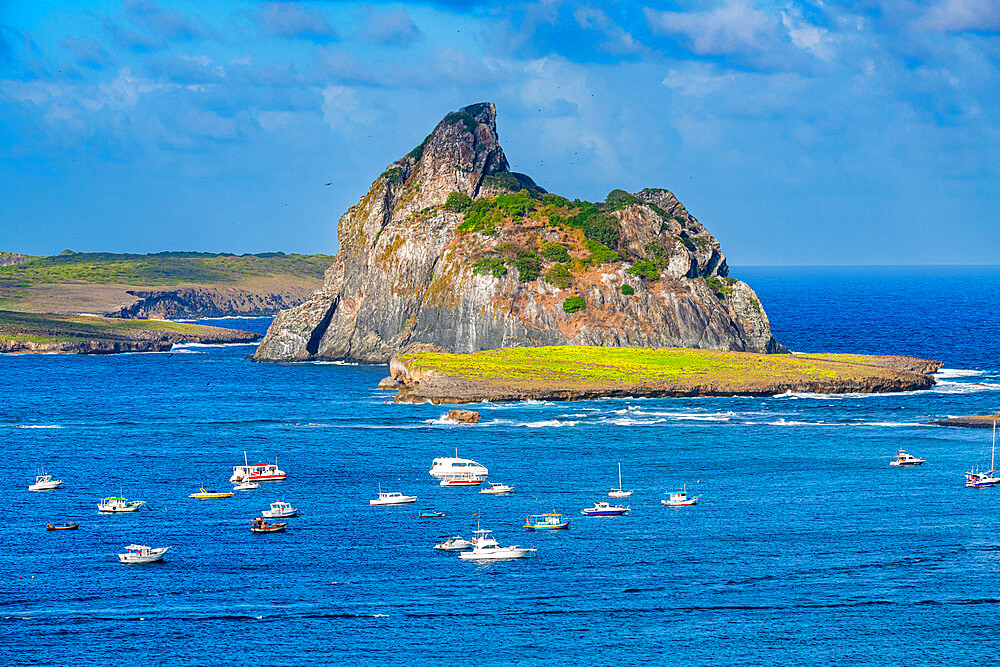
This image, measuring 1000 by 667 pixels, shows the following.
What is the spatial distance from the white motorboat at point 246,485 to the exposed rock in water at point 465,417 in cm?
4781

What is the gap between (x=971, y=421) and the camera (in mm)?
180125

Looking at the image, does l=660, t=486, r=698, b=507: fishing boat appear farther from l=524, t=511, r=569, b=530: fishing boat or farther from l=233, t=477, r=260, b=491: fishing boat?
l=233, t=477, r=260, b=491: fishing boat

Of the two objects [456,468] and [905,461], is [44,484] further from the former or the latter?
[905,461]

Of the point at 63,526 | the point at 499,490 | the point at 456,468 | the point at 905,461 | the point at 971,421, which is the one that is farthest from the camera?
the point at 971,421

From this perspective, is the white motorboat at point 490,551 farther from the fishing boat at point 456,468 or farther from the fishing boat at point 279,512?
the fishing boat at point 456,468

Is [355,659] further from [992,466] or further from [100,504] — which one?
[992,466]

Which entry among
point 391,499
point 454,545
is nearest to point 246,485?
point 391,499

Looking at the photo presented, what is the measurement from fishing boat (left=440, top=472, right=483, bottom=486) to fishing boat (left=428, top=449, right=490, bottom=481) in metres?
0.16

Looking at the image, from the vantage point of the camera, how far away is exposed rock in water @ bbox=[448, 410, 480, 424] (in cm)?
18962

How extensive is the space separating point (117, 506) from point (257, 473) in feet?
72.0

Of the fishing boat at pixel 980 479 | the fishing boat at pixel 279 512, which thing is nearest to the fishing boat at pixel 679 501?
the fishing boat at pixel 980 479

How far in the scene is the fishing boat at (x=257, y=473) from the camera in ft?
486

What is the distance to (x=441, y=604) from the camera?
3903 inches

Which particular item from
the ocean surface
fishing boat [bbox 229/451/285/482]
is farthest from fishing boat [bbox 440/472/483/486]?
fishing boat [bbox 229/451/285/482]
